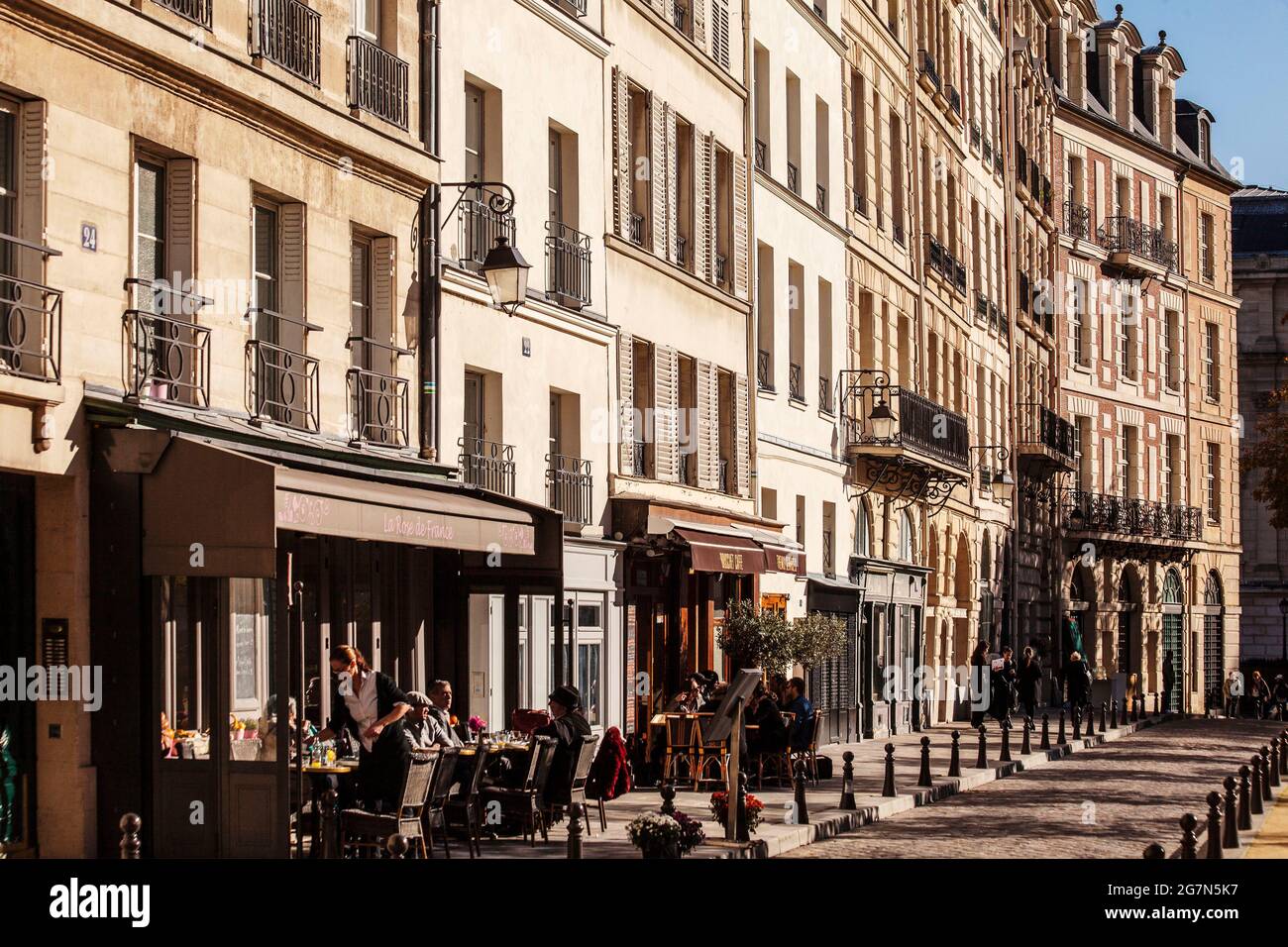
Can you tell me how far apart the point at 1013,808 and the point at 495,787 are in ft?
25.1

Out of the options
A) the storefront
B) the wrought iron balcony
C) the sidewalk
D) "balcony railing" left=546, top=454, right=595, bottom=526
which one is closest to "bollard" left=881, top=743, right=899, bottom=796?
the sidewalk

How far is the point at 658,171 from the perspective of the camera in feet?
101

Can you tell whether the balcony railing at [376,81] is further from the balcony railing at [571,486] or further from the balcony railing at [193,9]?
the balcony railing at [571,486]

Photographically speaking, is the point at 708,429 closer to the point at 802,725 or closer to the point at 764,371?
the point at 764,371

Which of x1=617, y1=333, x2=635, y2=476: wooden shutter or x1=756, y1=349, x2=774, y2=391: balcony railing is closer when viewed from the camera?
x1=617, y1=333, x2=635, y2=476: wooden shutter

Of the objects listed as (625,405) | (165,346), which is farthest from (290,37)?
(625,405)

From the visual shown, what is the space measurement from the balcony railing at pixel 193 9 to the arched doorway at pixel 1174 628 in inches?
2047

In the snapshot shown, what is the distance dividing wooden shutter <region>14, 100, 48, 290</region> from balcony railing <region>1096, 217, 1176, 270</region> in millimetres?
52685

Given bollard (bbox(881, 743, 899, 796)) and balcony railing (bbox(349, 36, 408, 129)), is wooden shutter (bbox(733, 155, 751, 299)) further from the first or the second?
balcony railing (bbox(349, 36, 408, 129))

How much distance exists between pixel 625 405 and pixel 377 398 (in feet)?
24.5

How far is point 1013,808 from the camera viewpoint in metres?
25.4

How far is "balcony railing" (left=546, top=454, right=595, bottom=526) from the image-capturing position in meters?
26.5

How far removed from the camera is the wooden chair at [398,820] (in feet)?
53.4

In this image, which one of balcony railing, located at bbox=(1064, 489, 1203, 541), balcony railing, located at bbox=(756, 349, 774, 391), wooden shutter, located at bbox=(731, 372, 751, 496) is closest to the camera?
wooden shutter, located at bbox=(731, 372, 751, 496)
